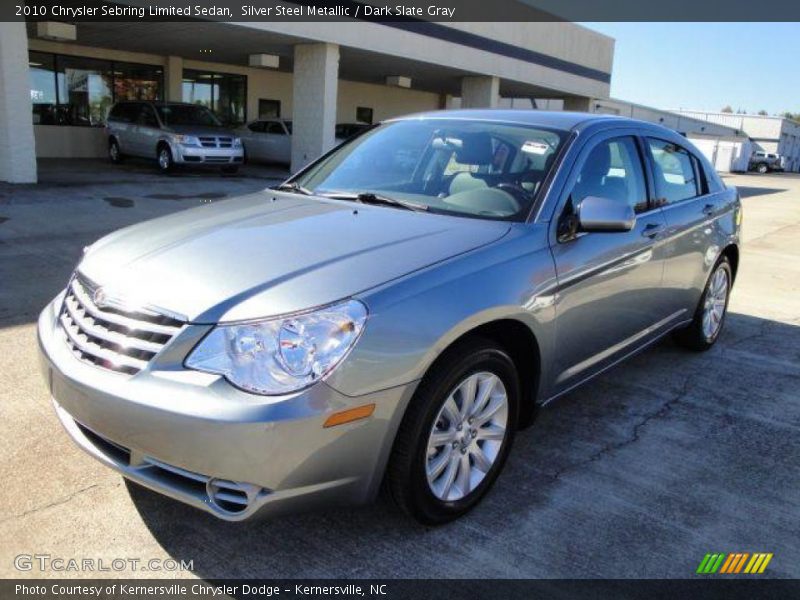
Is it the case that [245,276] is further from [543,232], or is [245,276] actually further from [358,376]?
[543,232]

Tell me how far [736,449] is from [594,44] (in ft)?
93.0

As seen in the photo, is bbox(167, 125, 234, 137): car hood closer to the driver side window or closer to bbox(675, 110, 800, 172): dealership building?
the driver side window

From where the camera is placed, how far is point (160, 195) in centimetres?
1307

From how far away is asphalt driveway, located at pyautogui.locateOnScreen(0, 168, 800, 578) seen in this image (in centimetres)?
275

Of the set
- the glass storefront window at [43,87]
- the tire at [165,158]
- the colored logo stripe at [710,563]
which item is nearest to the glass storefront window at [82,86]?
the glass storefront window at [43,87]

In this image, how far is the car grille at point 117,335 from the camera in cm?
250

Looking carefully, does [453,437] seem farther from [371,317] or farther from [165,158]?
[165,158]

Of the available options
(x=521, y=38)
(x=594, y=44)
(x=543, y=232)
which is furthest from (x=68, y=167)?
(x=594, y=44)

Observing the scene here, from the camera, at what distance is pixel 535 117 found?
13.4 ft

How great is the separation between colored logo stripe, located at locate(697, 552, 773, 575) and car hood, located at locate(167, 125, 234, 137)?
16.5 meters

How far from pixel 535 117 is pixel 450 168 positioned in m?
0.66

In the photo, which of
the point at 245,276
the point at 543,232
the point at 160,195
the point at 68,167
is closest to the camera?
the point at 245,276

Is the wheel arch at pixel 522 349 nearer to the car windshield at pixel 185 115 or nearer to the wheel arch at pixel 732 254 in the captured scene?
the wheel arch at pixel 732 254

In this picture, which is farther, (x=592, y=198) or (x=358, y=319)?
(x=592, y=198)
